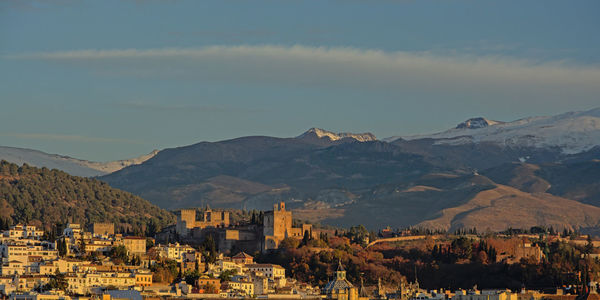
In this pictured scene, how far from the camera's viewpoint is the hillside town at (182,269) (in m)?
112

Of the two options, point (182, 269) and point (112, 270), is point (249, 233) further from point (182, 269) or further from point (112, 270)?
point (112, 270)

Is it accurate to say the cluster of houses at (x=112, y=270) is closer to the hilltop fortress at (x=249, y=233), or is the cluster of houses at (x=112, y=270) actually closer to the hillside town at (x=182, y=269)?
the hillside town at (x=182, y=269)

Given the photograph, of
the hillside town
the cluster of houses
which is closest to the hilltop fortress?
the hillside town

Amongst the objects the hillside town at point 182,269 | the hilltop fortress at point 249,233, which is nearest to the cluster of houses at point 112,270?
the hillside town at point 182,269

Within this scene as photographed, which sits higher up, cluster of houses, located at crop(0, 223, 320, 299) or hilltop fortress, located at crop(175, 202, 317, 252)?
hilltop fortress, located at crop(175, 202, 317, 252)

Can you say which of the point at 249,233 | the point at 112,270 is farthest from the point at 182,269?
the point at 249,233

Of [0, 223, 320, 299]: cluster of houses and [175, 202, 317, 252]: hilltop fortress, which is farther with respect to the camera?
[175, 202, 317, 252]: hilltop fortress

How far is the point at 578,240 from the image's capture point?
18275cm

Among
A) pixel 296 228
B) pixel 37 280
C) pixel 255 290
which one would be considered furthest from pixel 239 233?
pixel 37 280

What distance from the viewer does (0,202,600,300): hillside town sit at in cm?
11181

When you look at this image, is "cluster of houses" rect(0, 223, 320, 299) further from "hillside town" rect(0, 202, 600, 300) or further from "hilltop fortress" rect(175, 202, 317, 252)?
"hilltop fortress" rect(175, 202, 317, 252)

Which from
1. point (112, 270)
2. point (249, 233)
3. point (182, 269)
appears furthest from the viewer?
point (249, 233)

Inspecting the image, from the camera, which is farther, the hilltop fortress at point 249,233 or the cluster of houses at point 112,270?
the hilltop fortress at point 249,233

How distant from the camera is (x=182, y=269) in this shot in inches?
4966
